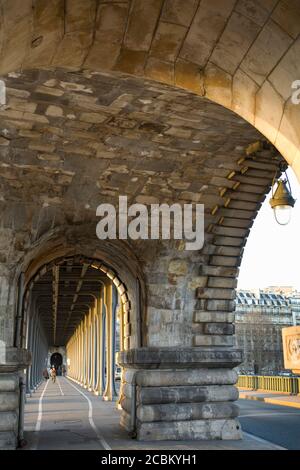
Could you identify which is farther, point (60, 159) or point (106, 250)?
point (106, 250)

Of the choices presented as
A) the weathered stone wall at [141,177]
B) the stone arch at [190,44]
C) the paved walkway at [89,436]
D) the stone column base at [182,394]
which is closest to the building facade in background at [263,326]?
the paved walkway at [89,436]

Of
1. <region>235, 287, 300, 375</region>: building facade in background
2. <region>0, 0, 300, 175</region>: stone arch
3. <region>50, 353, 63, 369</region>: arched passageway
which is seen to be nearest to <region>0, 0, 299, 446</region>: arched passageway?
<region>0, 0, 300, 175</region>: stone arch

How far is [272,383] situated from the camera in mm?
26422

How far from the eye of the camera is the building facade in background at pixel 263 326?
72.9 meters

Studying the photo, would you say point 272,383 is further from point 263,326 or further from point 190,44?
point 263,326

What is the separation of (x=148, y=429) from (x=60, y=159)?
5.59m

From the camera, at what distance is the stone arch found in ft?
10.9

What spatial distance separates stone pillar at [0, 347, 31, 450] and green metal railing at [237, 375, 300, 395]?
17.2m

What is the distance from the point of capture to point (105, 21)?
12.0 ft

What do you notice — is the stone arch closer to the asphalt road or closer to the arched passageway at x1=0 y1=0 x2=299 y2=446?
the arched passageway at x1=0 y1=0 x2=299 y2=446

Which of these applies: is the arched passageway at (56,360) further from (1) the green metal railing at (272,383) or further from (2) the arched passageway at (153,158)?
(2) the arched passageway at (153,158)

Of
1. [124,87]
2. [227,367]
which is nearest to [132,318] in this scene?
[227,367]
